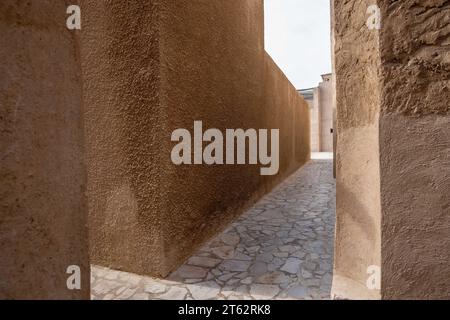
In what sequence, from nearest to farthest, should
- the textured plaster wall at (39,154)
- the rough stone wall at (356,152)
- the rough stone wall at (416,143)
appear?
the textured plaster wall at (39,154) < the rough stone wall at (416,143) < the rough stone wall at (356,152)

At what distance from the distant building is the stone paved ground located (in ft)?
62.7

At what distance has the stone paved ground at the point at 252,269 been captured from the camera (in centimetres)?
249

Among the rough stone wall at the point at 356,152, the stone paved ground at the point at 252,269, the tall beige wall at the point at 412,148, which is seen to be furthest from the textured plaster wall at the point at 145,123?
the tall beige wall at the point at 412,148

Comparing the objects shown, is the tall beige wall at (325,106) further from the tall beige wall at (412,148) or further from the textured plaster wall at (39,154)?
the textured plaster wall at (39,154)

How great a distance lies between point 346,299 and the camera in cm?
161

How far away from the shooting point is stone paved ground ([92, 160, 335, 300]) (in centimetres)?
249

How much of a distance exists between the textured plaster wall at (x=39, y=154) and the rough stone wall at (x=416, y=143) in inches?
58.3

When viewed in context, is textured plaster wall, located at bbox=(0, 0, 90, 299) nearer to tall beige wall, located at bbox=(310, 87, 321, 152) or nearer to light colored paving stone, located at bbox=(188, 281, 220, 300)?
light colored paving stone, located at bbox=(188, 281, 220, 300)

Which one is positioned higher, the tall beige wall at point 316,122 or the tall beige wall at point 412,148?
the tall beige wall at point 316,122


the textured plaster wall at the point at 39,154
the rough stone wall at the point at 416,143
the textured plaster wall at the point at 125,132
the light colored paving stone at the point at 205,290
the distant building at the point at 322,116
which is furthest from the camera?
the distant building at the point at 322,116

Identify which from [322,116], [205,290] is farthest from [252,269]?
[322,116]

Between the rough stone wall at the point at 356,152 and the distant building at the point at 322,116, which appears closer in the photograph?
the rough stone wall at the point at 356,152

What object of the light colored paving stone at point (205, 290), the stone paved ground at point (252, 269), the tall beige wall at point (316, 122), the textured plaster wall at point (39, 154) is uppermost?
the tall beige wall at point (316, 122)

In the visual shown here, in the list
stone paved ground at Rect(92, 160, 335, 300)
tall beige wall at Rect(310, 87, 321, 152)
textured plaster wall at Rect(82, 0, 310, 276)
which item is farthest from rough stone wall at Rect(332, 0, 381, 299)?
tall beige wall at Rect(310, 87, 321, 152)
